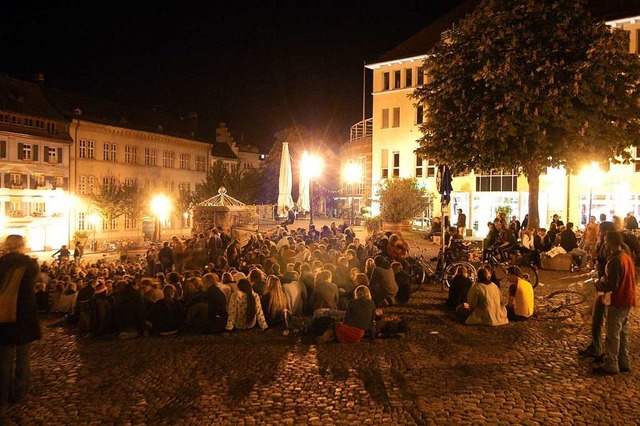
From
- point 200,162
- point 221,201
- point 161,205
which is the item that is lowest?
point 161,205

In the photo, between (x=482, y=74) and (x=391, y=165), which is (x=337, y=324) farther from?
(x=391, y=165)

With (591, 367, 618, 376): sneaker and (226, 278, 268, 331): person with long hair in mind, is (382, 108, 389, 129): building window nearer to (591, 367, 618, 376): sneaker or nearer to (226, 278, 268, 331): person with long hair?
(226, 278, 268, 331): person with long hair

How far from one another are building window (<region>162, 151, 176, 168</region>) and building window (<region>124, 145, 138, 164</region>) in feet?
13.0

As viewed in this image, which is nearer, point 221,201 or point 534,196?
point 534,196

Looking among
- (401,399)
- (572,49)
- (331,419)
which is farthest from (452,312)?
(572,49)

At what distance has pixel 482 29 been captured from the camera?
A: 2123 cm

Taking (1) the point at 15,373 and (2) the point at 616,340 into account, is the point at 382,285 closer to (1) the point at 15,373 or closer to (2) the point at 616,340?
(2) the point at 616,340

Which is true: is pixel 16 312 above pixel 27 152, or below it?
below

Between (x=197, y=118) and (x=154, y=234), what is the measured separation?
33602 millimetres

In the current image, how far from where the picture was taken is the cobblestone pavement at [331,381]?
268 inches

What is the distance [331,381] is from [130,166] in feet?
174

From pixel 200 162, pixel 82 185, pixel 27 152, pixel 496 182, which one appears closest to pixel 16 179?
pixel 27 152

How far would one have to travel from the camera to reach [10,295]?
22.2 ft

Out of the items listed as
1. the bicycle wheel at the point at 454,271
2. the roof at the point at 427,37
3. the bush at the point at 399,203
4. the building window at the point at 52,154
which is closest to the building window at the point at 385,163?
the roof at the point at 427,37
